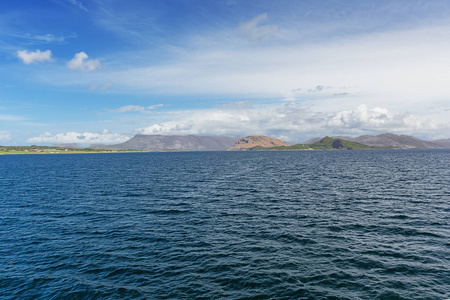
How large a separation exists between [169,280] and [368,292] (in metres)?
19.6

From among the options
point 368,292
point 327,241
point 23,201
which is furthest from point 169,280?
point 23,201

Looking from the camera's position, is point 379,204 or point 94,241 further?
point 379,204

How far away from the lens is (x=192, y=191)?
76562 millimetres

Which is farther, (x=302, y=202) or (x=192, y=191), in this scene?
(x=192, y=191)

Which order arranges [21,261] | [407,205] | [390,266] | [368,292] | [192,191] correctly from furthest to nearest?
[192,191] → [407,205] → [21,261] → [390,266] → [368,292]

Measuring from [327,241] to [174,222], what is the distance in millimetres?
25721

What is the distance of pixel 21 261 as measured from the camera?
102ft

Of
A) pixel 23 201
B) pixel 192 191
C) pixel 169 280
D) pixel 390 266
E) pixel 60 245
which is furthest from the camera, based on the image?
pixel 192 191

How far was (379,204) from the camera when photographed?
2229 inches

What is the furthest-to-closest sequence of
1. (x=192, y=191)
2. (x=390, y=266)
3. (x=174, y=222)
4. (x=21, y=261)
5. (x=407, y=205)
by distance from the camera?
1. (x=192, y=191)
2. (x=407, y=205)
3. (x=174, y=222)
4. (x=21, y=261)
5. (x=390, y=266)

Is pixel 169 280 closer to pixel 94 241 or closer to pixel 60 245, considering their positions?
pixel 94 241

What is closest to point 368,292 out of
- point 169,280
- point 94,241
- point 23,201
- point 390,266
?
point 390,266

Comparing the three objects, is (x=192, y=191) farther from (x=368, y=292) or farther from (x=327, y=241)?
(x=368, y=292)

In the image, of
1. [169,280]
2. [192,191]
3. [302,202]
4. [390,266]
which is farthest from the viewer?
[192,191]
